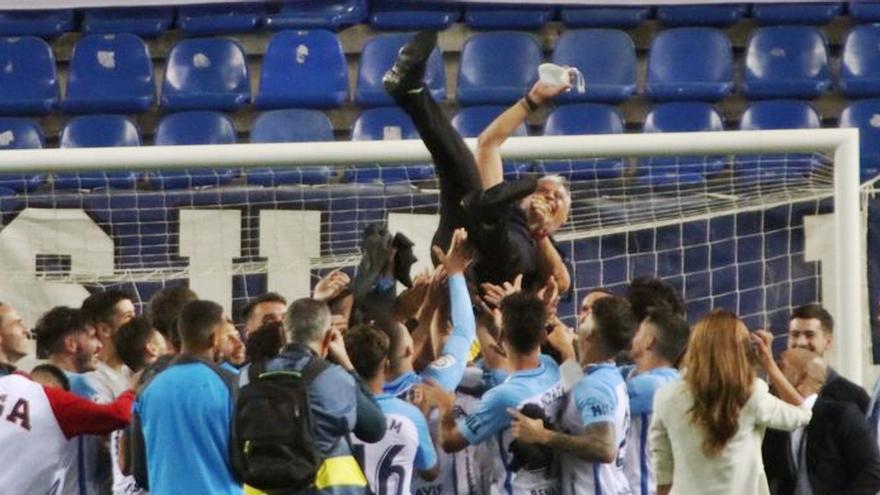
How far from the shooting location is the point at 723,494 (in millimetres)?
6938

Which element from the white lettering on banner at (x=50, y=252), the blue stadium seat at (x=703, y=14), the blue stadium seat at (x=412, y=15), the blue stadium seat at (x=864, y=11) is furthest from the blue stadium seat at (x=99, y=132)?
the blue stadium seat at (x=864, y=11)

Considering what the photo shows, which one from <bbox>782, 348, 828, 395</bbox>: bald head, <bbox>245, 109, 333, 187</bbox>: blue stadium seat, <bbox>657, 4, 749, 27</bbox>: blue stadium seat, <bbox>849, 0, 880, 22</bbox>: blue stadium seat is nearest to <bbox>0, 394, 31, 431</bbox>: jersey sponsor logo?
<bbox>782, 348, 828, 395</bbox>: bald head

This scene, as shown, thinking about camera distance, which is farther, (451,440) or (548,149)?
(548,149)

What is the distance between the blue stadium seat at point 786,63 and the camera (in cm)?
1274

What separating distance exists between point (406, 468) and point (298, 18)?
6690 millimetres

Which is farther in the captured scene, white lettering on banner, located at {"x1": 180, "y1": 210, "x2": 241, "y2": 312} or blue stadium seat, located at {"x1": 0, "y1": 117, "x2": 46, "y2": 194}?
blue stadium seat, located at {"x1": 0, "y1": 117, "x2": 46, "y2": 194}

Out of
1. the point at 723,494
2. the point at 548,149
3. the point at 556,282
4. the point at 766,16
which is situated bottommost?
the point at 723,494

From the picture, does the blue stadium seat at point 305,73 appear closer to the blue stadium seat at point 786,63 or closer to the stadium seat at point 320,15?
the stadium seat at point 320,15

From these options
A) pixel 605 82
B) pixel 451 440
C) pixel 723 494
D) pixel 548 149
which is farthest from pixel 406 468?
pixel 605 82

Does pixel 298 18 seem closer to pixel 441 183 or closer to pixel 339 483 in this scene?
pixel 441 183

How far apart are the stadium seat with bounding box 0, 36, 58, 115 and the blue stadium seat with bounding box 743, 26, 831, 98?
4612 millimetres

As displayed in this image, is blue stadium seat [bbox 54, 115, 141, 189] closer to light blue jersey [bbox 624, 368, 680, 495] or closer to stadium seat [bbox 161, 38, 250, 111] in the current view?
stadium seat [bbox 161, 38, 250, 111]

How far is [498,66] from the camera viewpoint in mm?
12977

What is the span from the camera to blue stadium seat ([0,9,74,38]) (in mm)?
13945
